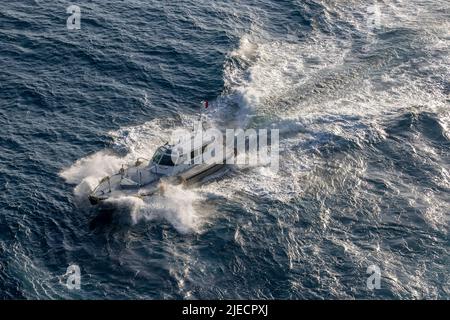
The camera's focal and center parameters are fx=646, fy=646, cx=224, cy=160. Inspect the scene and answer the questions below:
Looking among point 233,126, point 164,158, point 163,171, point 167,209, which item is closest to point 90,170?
point 163,171

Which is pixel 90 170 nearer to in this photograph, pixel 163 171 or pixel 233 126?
pixel 163 171

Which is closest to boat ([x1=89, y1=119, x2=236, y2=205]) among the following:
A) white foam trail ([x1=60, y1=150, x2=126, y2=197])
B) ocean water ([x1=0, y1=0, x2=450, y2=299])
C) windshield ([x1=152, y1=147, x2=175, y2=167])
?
windshield ([x1=152, y1=147, x2=175, y2=167])

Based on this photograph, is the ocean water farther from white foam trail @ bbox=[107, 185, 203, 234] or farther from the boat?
the boat

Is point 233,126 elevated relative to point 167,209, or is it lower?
elevated

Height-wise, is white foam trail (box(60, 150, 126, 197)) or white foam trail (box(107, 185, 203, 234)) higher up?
white foam trail (box(60, 150, 126, 197))

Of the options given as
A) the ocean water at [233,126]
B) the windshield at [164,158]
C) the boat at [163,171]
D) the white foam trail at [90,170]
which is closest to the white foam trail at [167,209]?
the ocean water at [233,126]

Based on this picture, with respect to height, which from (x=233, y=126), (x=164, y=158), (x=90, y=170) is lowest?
(x=90, y=170)

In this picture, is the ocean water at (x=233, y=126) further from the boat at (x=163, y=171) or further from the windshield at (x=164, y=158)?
the windshield at (x=164, y=158)

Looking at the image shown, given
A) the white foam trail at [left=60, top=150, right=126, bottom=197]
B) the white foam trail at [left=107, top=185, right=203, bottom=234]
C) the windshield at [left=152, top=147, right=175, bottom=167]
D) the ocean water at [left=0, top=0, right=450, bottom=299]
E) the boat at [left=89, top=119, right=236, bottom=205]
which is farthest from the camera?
the windshield at [left=152, top=147, right=175, bottom=167]
